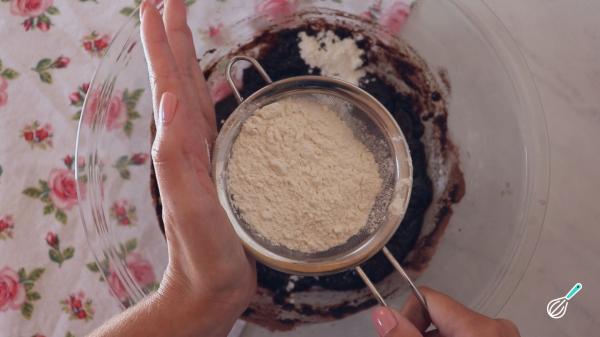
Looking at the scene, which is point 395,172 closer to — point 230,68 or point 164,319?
point 230,68

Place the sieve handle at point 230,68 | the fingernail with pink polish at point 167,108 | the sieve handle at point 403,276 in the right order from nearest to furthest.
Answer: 1. the fingernail with pink polish at point 167,108
2. the sieve handle at point 403,276
3. the sieve handle at point 230,68

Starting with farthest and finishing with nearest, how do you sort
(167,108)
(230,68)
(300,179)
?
(230,68) < (300,179) < (167,108)

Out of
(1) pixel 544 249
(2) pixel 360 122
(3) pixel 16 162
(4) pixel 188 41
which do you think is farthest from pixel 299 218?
(3) pixel 16 162

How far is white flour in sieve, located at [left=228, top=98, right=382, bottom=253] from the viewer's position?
32.2 inches

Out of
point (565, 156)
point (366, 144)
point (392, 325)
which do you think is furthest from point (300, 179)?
point (565, 156)

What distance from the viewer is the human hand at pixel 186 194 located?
68cm

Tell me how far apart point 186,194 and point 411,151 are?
50 cm

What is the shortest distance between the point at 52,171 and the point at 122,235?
203mm

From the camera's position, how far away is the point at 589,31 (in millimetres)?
957

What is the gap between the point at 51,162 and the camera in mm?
990

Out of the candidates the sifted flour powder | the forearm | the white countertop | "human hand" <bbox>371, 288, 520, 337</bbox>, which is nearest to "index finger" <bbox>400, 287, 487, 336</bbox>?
"human hand" <bbox>371, 288, 520, 337</bbox>

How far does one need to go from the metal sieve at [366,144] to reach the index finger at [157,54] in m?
0.15

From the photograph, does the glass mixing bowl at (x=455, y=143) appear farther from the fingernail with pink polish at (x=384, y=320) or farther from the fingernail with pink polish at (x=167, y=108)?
the fingernail with pink polish at (x=167, y=108)

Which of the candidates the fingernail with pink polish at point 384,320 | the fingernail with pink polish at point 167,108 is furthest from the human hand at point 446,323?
the fingernail with pink polish at point 167,108
